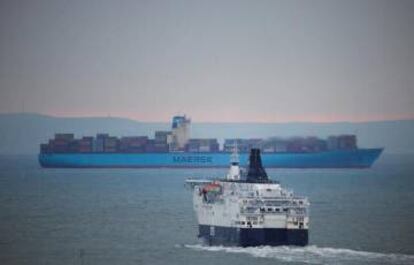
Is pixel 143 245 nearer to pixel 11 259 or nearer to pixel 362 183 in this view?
Result: pixel 11 259

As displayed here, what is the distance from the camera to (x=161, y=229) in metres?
83.2

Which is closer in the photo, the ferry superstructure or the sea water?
the ferry superstructure

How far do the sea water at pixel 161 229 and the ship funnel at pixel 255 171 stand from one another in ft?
17.7

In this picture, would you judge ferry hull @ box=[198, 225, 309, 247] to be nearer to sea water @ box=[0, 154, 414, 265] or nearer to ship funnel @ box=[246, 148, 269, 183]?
sea water @ box=[0, 154, 414, 265]

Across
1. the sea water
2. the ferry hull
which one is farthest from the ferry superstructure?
the sea water

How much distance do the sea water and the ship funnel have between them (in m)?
5.38

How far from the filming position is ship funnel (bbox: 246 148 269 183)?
225 feet

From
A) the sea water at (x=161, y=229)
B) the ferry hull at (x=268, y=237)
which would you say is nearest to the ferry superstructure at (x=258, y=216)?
the ferry hull at (x=268, y=237)

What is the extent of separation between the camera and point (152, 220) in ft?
302

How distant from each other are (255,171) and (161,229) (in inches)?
648

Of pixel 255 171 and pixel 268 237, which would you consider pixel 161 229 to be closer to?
pixel 255 171

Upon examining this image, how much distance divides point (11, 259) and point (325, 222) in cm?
3219

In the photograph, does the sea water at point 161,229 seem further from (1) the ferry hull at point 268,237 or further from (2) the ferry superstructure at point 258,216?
(2) the ferry superstructure at point 258,216

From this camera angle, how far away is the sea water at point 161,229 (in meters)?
64.4
